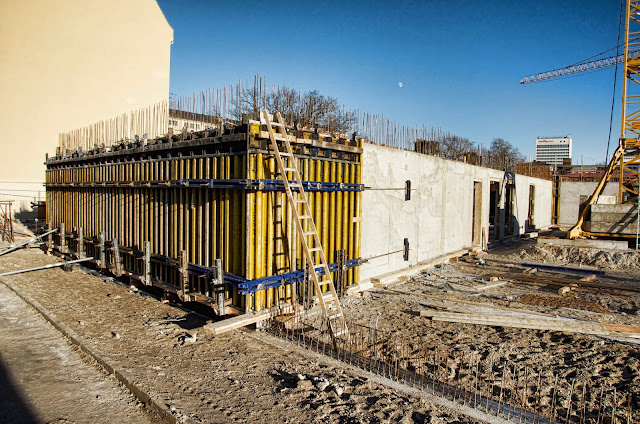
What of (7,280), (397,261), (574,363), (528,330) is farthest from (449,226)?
(7,280)

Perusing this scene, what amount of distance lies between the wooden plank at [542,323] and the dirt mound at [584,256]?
9.56m

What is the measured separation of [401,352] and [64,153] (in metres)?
13.9

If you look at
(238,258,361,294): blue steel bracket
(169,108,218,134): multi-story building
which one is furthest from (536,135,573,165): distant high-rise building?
(238,258,361,294): blue steel bracket

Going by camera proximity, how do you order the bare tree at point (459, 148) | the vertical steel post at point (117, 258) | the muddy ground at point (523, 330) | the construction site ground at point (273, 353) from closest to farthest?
1. the construction site ground at point (273, 353)
2. the muddy ground at point (523, 330)
3. the vertical steel post at point (117, 258)
4. the bare tree at point (459, 148)

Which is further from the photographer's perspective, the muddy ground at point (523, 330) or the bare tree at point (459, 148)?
the bare tree at point (459, 148)

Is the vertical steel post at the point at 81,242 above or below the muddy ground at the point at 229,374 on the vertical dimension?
above

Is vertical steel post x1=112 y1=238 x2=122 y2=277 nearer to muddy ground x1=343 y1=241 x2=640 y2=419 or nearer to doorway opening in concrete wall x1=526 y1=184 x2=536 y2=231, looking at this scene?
muddy ground x1=343 y1=241 x2=640 y2=419

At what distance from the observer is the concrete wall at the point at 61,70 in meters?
25.3

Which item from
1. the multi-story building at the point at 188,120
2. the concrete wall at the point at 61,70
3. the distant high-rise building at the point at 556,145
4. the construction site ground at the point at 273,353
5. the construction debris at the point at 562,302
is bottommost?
the construction debris at the point at 562,302

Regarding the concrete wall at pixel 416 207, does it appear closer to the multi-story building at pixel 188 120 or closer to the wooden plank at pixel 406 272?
the wooden plank at pixel 406 272

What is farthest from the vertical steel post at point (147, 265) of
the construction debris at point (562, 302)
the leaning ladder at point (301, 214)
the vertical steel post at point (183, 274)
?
the construction debris at point (562, 302)

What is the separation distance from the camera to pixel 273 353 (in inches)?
247

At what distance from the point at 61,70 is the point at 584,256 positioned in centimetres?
3171

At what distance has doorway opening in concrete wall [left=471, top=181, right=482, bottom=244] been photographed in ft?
58.9
